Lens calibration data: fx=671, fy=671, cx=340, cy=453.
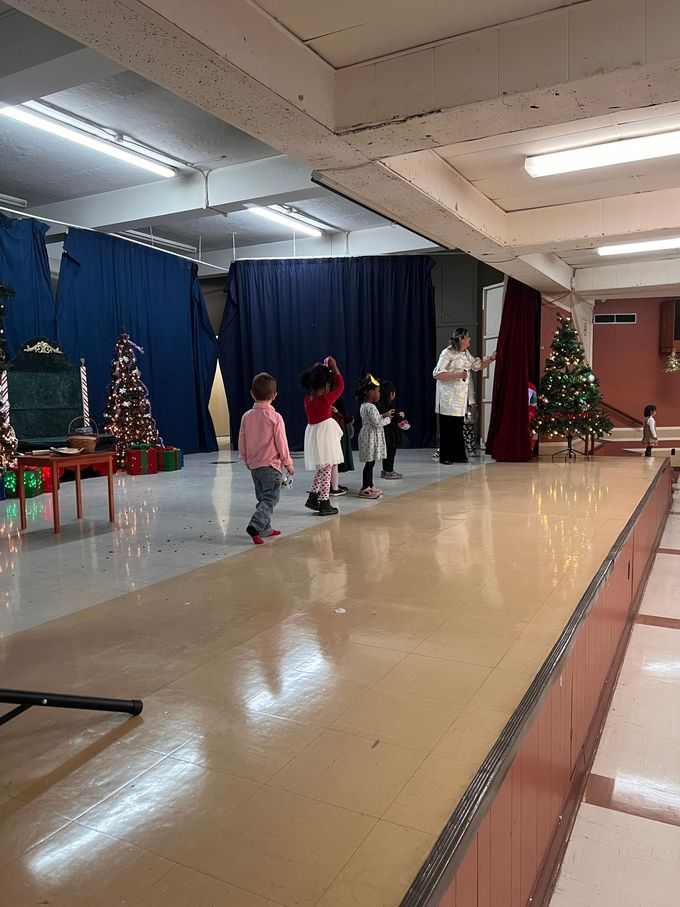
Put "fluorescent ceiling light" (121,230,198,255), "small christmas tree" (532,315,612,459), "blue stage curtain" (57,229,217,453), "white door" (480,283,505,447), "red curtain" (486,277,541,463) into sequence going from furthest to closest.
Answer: "fluorescent ceiling light" (121,230,198,255) → "white door" (480,283,505,447) → "blue stage curtain" (57,229,217,453) → "red curtain" (486,277,541,463) → "small christmas tree" (532,315,612,459)

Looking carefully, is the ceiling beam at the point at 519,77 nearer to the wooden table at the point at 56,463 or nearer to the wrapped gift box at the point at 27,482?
the wooden table at the point at 56,463

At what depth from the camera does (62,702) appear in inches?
78.0

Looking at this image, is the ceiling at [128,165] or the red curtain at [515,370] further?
the red curtain at [515,370]

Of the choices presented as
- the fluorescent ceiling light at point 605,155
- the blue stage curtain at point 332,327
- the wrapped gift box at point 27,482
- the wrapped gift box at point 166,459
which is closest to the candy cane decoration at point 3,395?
the wrapped gift box at point 27,482

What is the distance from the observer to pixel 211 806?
65.6 inches

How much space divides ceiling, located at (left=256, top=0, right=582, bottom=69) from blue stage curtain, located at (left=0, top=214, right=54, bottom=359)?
20.7 feet

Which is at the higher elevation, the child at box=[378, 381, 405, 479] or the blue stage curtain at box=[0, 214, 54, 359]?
the blue stage curtain at box=[0, 214, 54, 359]

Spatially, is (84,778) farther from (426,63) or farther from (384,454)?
(384,454)

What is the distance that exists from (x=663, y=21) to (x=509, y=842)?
3294 millimetres

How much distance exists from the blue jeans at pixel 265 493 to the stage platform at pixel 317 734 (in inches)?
27.4

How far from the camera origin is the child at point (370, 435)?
253 inches

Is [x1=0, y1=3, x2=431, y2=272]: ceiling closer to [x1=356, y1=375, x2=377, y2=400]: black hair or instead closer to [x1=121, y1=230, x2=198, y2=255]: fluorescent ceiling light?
[x1=121, y1=230, x2=198, y2=255]: fluorescent ceiling light

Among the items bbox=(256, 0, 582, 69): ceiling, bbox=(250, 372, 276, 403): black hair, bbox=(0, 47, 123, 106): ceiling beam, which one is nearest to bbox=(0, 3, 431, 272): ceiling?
bbox=(0, 47, 123, 106): ceiling beam

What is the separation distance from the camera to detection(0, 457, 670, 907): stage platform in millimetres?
1456
